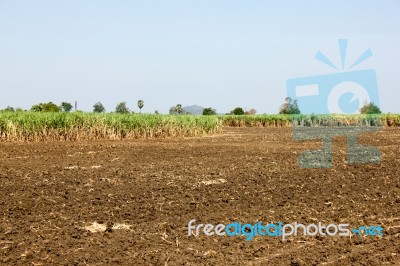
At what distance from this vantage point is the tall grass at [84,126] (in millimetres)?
19156

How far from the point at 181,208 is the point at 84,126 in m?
15.2

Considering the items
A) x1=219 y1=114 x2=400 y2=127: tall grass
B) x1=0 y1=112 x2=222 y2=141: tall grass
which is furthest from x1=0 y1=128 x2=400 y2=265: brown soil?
x1=219 y1=114 x2=400 y2=127: tall grass

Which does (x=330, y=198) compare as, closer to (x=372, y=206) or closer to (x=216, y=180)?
(x=372, y=206)

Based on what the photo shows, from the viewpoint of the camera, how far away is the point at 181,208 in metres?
6.80

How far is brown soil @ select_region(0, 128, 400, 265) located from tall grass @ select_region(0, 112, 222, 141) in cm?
764

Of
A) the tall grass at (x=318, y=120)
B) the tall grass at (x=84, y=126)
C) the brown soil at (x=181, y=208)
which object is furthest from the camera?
the tall grass at (x=318, y=120)

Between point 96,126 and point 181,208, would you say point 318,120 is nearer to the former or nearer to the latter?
point 96,126

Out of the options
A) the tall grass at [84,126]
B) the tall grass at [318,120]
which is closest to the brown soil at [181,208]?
the tall grass at [84,126]

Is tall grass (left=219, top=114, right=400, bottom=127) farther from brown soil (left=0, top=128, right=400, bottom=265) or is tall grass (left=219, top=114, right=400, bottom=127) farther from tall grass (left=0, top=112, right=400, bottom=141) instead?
brown soil (left=0, top=128, right=400, bottom=265)

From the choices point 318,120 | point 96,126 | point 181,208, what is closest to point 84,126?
point 96,126

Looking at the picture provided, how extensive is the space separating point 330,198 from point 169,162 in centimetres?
499

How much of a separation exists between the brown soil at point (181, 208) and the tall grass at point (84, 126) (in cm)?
764

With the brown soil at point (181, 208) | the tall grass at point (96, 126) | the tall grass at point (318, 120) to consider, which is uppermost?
the tall grass at point (96, 126)

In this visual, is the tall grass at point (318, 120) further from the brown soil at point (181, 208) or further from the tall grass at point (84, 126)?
the brown soil at point (181, 208)
